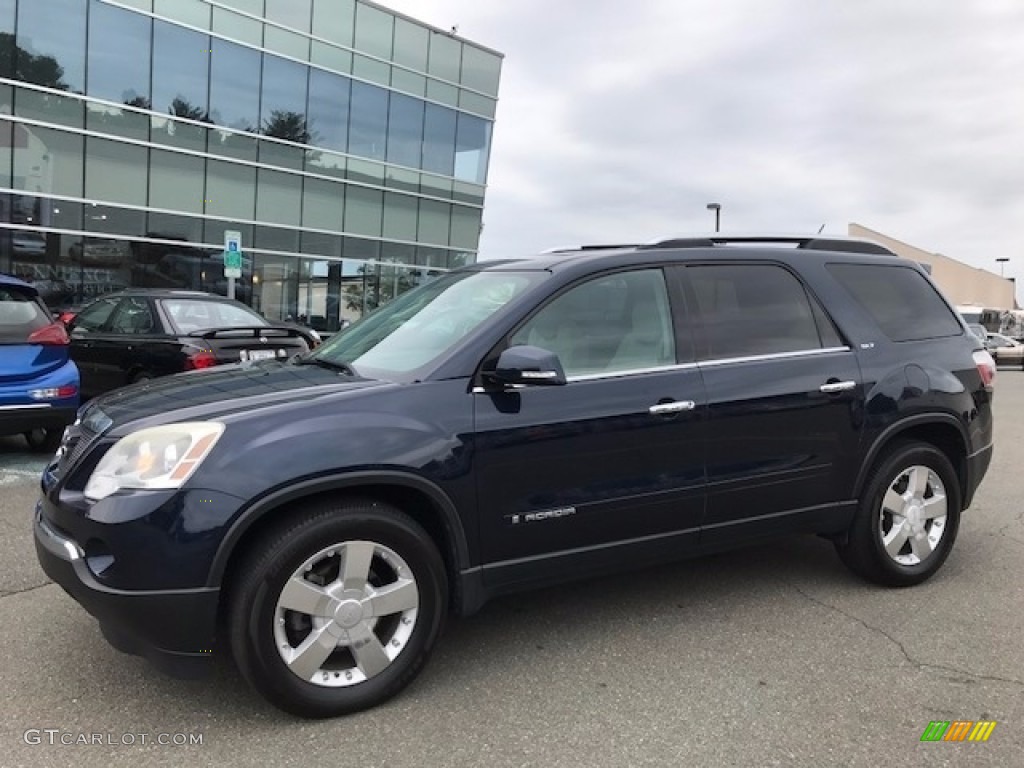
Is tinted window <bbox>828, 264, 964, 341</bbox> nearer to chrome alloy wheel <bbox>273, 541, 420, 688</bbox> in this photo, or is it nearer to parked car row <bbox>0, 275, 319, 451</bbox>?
chrome alloy wheel <bbox>273, 541, 420, 688</bbox>

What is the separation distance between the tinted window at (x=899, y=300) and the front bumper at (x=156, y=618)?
342cm

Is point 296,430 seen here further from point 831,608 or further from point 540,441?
point 831,608

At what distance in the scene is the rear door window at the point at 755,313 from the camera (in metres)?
3.75

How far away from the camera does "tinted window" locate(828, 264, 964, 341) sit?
4246 mm

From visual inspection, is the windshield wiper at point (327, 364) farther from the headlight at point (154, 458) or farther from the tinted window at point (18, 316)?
the tinted window at point (18, 316)

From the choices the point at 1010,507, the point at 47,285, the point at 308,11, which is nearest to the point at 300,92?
the point at 308,11

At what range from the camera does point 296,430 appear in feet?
9.18

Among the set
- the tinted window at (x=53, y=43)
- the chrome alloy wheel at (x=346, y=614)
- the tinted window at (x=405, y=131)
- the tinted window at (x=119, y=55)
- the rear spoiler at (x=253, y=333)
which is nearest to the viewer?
the chrome alloy wheel at (x=346, y=614)

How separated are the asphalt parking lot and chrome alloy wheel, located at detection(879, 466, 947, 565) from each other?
23 centimetres

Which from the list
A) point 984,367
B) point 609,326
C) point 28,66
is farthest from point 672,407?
point 28,66

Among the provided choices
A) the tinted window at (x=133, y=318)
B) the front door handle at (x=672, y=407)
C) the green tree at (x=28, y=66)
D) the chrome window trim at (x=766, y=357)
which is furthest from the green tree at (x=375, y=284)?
the front door handle at (x=672, y=407)

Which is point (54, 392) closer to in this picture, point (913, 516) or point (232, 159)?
point (913, 516)

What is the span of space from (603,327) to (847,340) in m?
1.39

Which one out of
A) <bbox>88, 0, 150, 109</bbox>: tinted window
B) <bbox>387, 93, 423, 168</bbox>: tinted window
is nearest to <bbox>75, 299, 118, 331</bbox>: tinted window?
<bbox>88, 0, 150, 109</bbox>: tinted window
